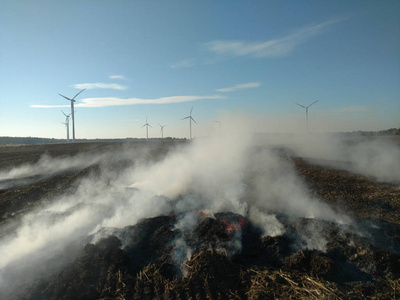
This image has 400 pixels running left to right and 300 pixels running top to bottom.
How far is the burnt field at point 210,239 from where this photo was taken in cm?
648

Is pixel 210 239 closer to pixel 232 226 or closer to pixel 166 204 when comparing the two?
pixel 232 226

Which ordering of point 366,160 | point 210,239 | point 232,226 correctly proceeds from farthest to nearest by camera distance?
point 366,160 < point 232,226 < point 210,239

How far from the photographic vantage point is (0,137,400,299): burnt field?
255 inches

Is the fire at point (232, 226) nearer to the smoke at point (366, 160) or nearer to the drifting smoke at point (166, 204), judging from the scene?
the drifting smoke at point (166, 204)

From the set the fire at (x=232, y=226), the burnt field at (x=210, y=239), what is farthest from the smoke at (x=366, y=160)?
the fire at (x=232, y=226)

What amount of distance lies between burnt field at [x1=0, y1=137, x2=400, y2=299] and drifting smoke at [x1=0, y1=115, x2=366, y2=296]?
0.06 meters

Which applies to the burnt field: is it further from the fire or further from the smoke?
the smoke

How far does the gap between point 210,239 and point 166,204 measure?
3668 millimetres

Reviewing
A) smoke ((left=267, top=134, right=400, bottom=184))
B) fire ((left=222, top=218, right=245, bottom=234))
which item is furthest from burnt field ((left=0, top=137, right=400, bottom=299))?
smoke ((left=267, top=134, right=400, bottom=184))

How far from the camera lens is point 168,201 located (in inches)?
463

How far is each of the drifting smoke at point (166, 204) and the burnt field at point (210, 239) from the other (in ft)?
0.18

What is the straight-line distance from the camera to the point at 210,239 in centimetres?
828

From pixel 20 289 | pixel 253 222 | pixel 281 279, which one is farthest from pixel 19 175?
pixel 281 279

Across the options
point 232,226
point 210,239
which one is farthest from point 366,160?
point 210,239
